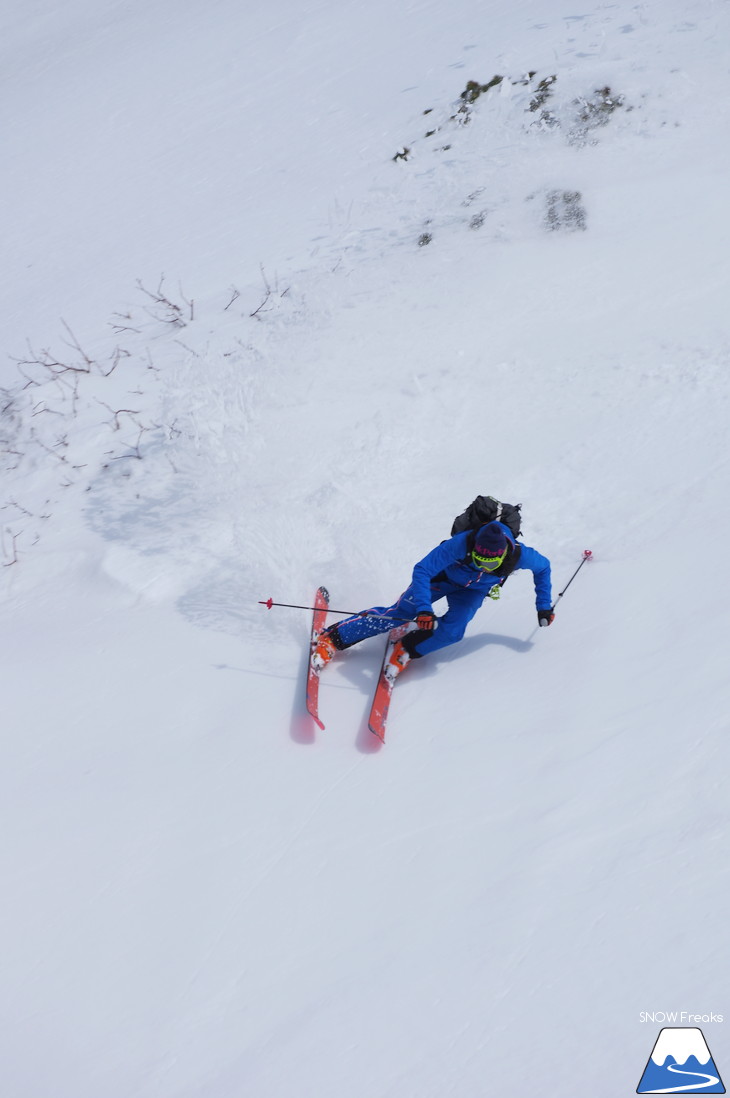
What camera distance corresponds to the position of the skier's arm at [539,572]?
19.6 ft

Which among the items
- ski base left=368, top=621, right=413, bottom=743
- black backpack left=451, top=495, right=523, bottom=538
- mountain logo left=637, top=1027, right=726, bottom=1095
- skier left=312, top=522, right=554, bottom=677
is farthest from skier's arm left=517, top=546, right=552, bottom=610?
mountain logo left=637, top=1027, right=726, bottom=1095

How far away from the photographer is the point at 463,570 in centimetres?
612

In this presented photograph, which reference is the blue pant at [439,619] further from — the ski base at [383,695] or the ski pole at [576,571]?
the ski pole at [576,571]

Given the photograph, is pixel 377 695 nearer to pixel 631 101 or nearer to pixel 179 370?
pixel 179 370

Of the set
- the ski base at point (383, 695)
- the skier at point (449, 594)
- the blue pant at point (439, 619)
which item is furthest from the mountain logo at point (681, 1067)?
the blue pant at point (439, 619)

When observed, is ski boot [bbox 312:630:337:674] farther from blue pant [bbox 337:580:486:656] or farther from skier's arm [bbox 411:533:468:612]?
skier's arm [bbox 411:533:468:612]

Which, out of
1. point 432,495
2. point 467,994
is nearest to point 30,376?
point 432,495

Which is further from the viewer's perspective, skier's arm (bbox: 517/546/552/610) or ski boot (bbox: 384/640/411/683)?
ski boot (bbox: 384/640/411/683)

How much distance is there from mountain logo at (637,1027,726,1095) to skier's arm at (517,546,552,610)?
9.52 ft

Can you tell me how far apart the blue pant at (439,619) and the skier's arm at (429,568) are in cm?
27

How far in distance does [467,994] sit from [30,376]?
A: 920 cm

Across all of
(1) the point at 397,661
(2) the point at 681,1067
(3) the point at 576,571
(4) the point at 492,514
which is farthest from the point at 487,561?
(2) the point at 681,1067

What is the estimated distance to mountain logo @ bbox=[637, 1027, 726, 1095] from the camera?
396 cm

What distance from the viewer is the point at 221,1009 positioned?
4.87 meters
